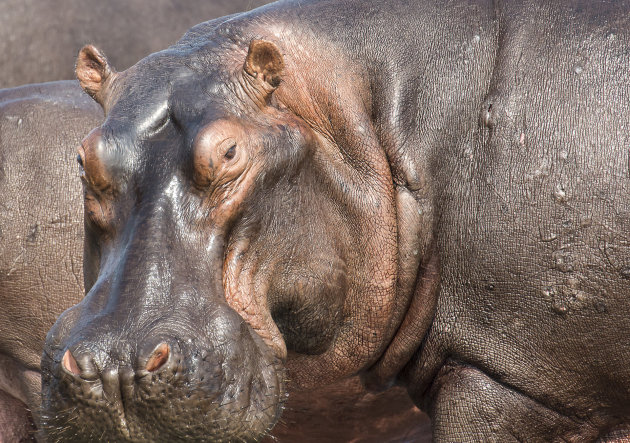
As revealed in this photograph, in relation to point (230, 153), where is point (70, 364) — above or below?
below

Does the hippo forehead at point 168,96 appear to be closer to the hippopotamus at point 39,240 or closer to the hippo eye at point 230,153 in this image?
the hippo eye at point 230,153

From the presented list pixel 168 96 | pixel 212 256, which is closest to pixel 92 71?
pixel 168 96

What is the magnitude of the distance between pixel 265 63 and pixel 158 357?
1.02 metres

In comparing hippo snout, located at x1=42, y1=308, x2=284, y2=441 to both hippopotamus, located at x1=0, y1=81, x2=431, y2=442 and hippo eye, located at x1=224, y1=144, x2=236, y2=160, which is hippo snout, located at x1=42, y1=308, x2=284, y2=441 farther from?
hippopotamus, located at x1=0, y1=81, x2=431, y2=442

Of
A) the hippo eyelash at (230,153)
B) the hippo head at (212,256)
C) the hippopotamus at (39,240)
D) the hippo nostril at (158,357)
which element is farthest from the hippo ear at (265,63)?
the hippopotamus at (39,240)

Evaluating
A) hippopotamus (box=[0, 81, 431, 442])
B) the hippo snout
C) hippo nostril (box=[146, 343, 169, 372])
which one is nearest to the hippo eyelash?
the hippo snout

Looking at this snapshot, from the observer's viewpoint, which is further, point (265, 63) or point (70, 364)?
point (265, 63)

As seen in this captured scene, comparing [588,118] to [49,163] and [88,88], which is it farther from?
[49,163]

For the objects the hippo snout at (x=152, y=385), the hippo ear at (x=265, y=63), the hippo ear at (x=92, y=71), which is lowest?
the hippo snout at (x=152, y=385)

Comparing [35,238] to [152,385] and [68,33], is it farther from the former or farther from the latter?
[68,33]

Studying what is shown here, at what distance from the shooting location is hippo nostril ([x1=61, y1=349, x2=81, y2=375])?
2.39 metres

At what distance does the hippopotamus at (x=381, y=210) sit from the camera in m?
2.61

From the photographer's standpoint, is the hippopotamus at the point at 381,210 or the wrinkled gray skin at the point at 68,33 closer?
the hippopotamus at the point at 381,210

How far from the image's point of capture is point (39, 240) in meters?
4.12
